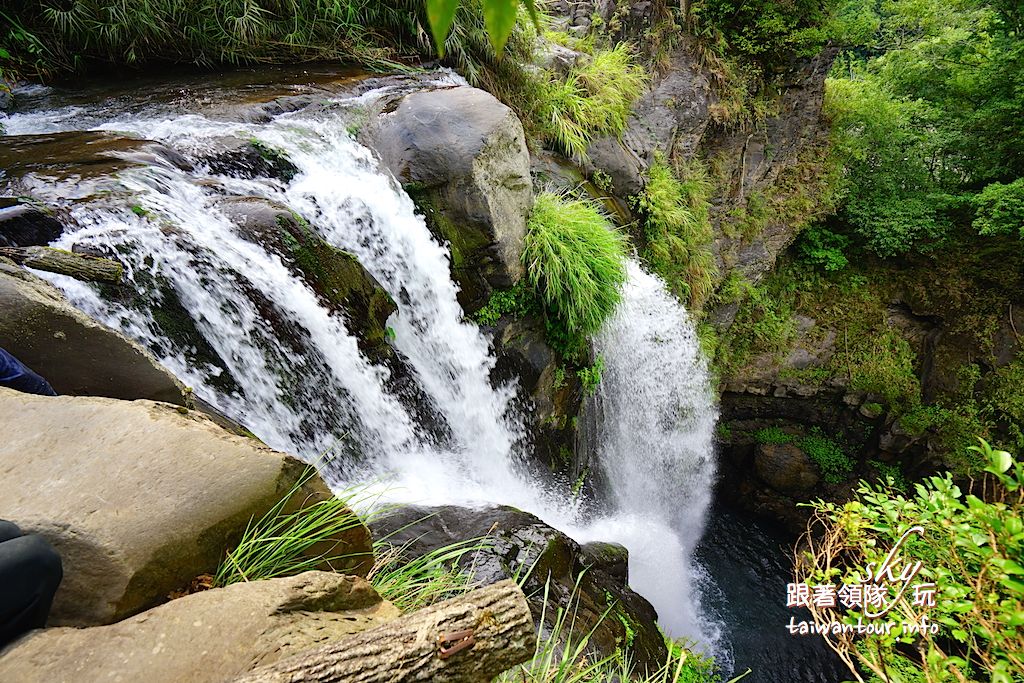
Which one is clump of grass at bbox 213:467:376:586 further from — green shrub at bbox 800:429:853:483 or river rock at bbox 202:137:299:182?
green shrub at bbox 800:429:853:483

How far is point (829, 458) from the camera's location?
31.6ft

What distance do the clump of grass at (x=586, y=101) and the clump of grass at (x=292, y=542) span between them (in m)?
5.10

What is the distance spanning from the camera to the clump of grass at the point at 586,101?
621cm

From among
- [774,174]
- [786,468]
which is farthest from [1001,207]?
[786,468]

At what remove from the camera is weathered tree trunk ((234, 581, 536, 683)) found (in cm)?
123

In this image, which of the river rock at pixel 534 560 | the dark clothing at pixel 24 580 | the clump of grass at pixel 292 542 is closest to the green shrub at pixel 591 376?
the river rock at pixel 534 560

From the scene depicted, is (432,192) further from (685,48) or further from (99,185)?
(685,48)

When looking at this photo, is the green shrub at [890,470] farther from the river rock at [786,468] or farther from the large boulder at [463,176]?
the large boulder at [463,176]

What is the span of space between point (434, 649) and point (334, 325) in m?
2.69

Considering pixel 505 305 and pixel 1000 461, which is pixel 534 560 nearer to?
pixel 505 305

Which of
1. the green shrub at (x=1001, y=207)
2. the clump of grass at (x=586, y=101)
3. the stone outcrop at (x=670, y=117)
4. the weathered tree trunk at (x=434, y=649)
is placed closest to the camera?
the weathered tree trunk at (x=434, y=649)

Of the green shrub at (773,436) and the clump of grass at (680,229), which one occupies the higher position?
the clump of grass at (680,229)

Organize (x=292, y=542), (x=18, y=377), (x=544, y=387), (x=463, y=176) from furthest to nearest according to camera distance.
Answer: (x=544, y=387) → (x=463, y=176) → (x=18, y=377) → (x=292, y=542)

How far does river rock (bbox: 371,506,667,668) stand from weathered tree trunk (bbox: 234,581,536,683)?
65.0 inches
